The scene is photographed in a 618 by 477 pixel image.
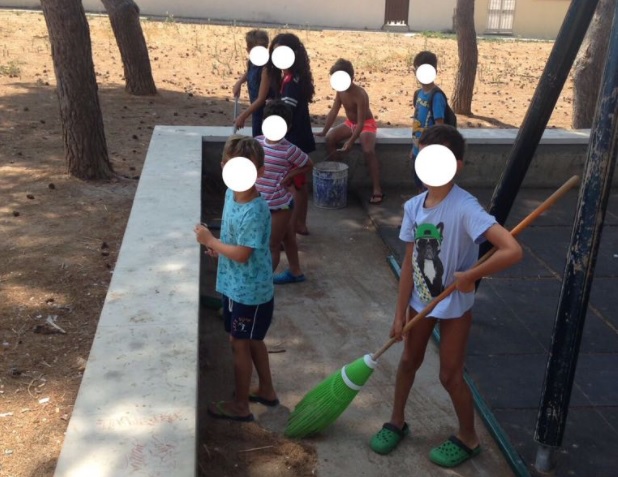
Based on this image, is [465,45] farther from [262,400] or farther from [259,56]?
[262,400]

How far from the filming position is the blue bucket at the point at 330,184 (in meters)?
6.72

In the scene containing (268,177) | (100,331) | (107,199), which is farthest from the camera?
(107,199)

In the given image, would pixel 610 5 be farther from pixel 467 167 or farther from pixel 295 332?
pixel 295 332

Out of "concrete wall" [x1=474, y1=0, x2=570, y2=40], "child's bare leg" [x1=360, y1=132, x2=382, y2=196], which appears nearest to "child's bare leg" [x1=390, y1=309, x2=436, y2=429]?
"child's bare leg" [x1=360, y1=132, x2=382, y2=196]

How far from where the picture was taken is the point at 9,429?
3707 millimetres

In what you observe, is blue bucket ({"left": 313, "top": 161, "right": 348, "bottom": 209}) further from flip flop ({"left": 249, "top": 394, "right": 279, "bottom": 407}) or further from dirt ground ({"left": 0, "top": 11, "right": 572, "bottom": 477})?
flip flop ({"left": 249, "top": 394, "right": 279, "bottom": 407})

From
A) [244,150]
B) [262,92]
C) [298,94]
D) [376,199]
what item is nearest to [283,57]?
[298,94]

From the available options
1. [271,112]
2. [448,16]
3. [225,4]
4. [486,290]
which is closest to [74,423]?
[271,112]

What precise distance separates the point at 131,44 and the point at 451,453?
8899 millimetres

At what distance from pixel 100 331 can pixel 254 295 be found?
2.31ft

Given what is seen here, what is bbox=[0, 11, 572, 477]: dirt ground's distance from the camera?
12.4ft

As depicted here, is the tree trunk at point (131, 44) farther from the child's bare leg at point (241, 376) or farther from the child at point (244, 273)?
the child's bare leg at point (241, 376)

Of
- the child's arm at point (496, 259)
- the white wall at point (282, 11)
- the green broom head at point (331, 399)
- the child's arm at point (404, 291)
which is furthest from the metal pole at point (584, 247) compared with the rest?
the white wall at point (282, 11)

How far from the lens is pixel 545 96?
4086 millimetres
